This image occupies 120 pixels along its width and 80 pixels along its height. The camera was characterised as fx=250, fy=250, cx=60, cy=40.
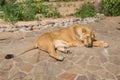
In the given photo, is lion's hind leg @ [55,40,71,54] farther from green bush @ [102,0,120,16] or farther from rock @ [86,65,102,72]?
green bush @ [102,0,120,16]

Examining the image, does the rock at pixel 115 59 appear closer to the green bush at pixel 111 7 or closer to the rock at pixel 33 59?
the rock at pixel 33 59

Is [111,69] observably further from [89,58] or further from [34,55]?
[34,55]

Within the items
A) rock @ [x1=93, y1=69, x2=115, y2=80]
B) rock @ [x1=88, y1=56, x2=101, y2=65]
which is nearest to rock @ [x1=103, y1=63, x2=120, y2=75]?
rock @ [x1=93, y1=69, x2=115, y2=80]

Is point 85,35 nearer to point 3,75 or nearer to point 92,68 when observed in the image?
point 92,68

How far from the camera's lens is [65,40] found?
8656 millimetres

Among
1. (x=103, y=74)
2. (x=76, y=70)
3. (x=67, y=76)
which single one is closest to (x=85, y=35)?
(x=76, y=70)

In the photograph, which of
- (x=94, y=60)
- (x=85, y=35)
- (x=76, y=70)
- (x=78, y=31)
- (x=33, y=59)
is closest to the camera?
(x=76, y=70)

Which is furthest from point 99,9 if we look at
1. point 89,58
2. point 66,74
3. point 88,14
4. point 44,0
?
point 66,74

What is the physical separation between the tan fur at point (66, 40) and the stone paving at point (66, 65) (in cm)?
22

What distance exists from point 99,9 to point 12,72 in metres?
6.57

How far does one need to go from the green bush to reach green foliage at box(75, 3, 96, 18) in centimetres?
57

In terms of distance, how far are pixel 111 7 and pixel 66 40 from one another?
5.06 meters

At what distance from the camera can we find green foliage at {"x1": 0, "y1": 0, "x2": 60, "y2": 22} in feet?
38.5

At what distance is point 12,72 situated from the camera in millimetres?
7723
